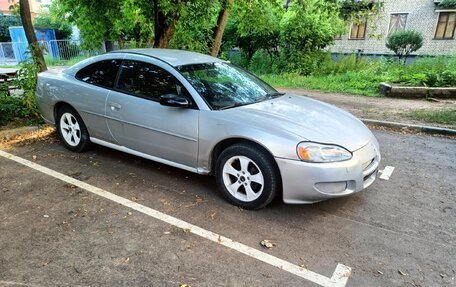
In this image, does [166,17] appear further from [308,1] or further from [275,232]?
[275,232]

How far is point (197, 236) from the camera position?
3.06 m

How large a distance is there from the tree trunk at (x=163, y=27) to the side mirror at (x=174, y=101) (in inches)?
187

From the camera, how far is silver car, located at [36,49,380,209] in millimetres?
3199

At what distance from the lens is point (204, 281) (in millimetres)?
2520

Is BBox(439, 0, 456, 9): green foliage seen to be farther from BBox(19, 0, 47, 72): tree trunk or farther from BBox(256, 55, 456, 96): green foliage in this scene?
BBox(19, 0, 47, 72): tree trunk

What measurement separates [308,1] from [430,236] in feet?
23.7

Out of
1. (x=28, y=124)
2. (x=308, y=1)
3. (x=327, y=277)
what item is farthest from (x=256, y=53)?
(x=327, y=277)

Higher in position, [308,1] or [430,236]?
[308,1]

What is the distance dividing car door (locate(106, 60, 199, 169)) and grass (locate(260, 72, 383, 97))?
7.61 m

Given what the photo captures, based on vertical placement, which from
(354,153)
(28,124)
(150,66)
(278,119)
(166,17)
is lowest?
(28,124)

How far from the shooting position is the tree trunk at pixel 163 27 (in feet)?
25.8

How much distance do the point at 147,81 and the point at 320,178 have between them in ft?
7.57

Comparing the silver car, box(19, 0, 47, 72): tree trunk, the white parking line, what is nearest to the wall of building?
box(19, 0, 47, 72): tree trunk

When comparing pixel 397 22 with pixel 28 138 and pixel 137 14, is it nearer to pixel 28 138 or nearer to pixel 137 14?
pixel 137 14
